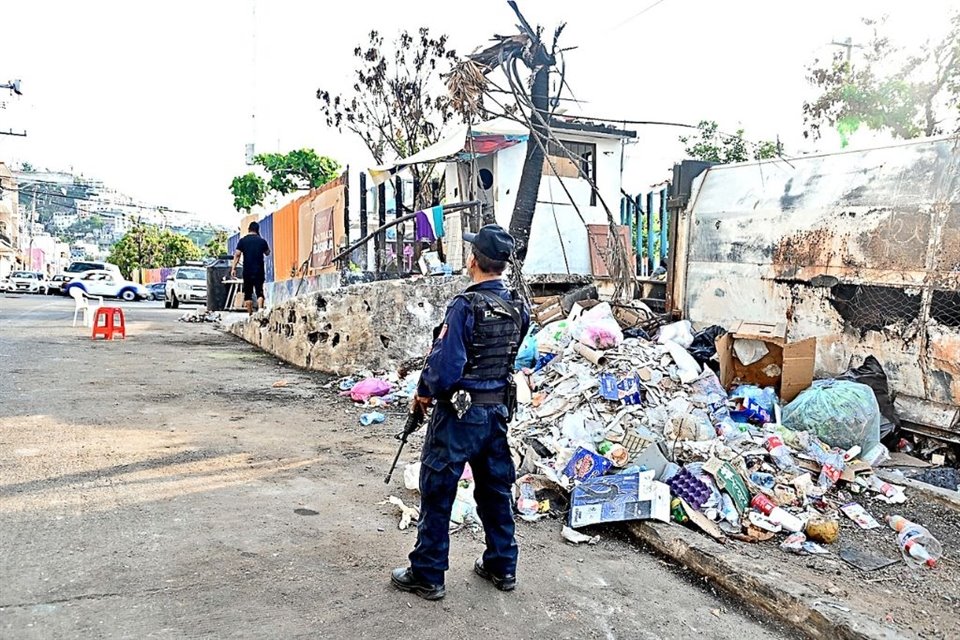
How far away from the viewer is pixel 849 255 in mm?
5988

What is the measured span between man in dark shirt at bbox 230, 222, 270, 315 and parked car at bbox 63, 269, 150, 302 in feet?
74.2

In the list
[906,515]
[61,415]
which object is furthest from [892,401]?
[61,415]

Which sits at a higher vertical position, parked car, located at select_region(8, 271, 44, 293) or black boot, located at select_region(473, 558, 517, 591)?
parked car, located at select_region(8, 271, 44, 293)

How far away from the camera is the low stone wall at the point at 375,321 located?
8.38 meters

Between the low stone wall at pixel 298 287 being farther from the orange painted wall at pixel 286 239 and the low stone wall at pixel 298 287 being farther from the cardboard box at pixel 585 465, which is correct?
the cardboard box at pixel 585 465

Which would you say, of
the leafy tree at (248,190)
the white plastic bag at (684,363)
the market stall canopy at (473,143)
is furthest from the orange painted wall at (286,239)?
the white plastic bag at (684,363)

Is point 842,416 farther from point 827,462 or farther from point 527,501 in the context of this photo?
point 527,501

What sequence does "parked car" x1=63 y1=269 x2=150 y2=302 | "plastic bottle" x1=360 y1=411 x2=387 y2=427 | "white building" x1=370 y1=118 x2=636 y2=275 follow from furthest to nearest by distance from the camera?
"parked car" x1=63 y1=269 x2=150 y2=302 → "white building" x1=370 y1=118 x2=636 y2=275 → "plastic bottle" x1=360 y1=411 x2=387 y2=427

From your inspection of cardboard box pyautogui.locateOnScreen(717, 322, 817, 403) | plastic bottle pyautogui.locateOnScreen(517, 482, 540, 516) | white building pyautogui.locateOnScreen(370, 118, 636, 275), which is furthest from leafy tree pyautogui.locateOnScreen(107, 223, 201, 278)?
plastic bottle pyautogui.locateOnScreen(517, 482, 540, 516)

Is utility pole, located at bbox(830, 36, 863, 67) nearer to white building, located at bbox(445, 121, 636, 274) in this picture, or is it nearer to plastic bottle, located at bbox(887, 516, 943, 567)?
white building, located at bbox(445, 121, 636, 274)

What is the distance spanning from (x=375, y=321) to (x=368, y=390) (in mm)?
1267

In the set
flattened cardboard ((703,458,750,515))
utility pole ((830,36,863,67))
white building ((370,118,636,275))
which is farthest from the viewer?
utility pole ((830,36,863,67))

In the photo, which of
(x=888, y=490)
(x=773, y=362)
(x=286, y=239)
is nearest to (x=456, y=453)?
(x=888, y=490)

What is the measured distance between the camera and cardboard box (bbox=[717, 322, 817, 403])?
5836mm
